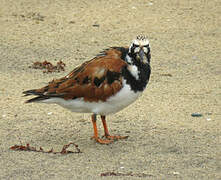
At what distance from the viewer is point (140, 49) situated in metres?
6.75

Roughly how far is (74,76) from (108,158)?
3.49 feet

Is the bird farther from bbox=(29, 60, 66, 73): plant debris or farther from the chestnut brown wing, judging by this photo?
bbox=(29, 60, 66, 73): plant debris

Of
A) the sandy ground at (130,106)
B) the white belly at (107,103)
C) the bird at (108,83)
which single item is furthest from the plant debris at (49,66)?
the white belly at (107,103)

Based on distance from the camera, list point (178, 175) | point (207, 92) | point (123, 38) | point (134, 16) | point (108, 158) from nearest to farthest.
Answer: point (178, 175)
point (108, 158)
point (207, 92)
point (123, 38)
point (134, 16)

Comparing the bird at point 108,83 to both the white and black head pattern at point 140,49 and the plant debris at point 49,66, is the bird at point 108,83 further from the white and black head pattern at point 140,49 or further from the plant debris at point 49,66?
the plant debris at point 49,66

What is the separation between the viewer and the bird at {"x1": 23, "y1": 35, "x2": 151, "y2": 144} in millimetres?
6770

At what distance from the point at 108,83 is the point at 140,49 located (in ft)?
1.72

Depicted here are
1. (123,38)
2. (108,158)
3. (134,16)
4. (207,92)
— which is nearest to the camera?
(108,158)

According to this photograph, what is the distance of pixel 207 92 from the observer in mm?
8711

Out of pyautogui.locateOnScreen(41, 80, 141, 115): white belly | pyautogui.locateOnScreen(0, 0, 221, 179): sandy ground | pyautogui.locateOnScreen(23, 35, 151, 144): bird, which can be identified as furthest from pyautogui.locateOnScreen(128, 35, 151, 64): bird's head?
pyautogui.locateOnScreen(0, 0, 221, 179): sandy ground

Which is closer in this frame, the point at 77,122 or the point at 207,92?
the point at 77,122

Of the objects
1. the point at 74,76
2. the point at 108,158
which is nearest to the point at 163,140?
the point at 108,158

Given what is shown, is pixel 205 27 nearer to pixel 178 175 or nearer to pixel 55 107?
pixel 55 107

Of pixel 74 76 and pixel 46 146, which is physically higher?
pixel 74 76
